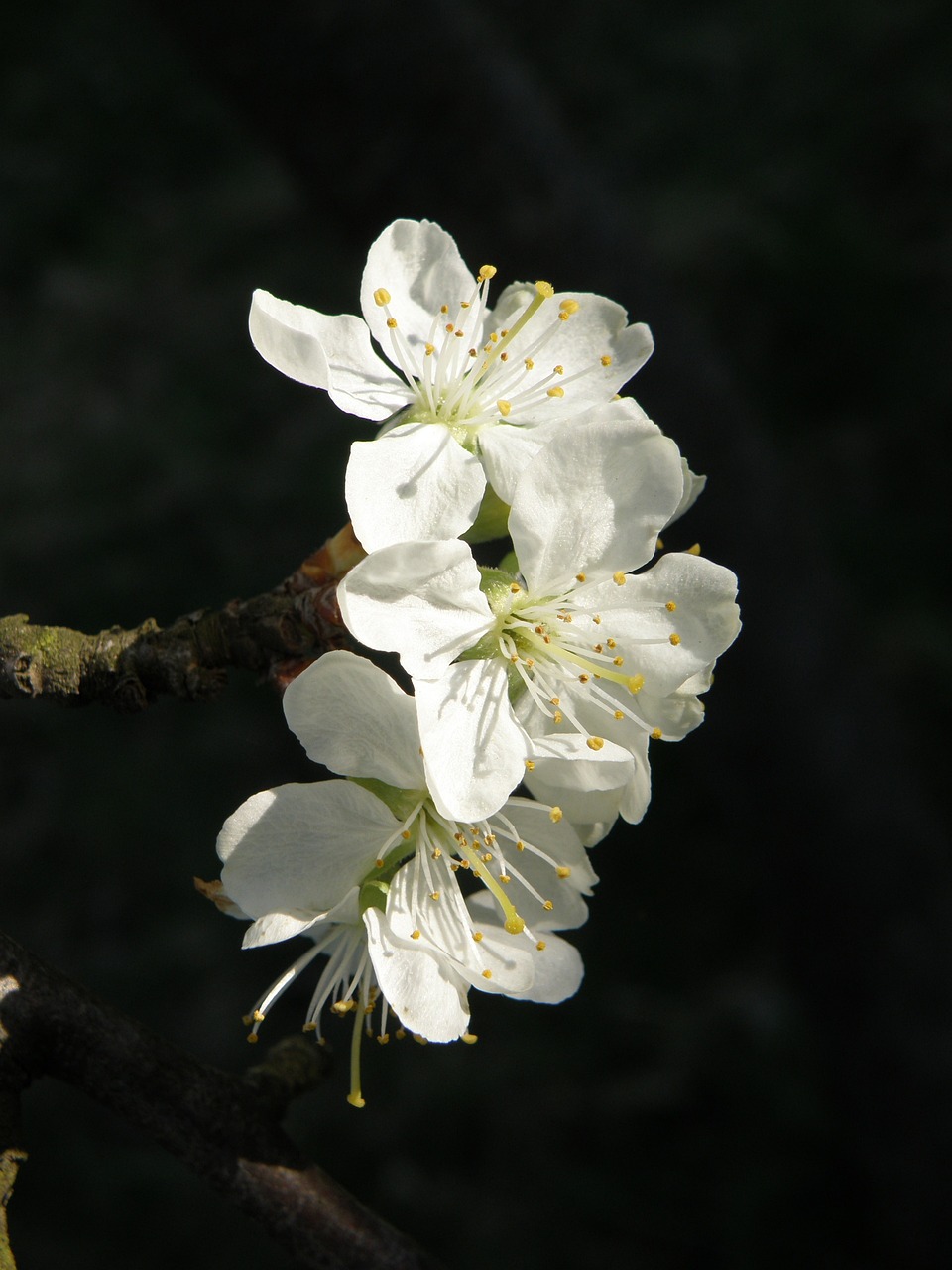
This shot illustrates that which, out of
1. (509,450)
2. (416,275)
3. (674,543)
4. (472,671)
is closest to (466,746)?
(472,671)

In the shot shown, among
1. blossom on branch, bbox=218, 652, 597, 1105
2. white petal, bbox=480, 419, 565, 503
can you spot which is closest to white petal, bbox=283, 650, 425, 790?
blossom on branch, bbox=218, 652, 597, 1105

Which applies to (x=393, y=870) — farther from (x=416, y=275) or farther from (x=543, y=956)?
(x=416, y=275)

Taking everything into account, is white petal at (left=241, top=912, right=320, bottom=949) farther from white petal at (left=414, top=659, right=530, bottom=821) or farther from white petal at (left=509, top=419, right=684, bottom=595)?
white petal at (left=509, top=419, right=684, bottom=595)

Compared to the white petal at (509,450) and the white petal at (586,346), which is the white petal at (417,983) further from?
the white petal at (586,346)

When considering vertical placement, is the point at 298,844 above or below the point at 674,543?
below

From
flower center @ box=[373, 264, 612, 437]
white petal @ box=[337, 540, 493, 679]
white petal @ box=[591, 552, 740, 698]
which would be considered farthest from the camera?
flower center @ box=[373, 264, 612, 437]

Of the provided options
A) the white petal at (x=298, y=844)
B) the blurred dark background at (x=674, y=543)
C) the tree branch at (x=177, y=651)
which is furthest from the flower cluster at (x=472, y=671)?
the blurred dark background at (x=674, y=543)
